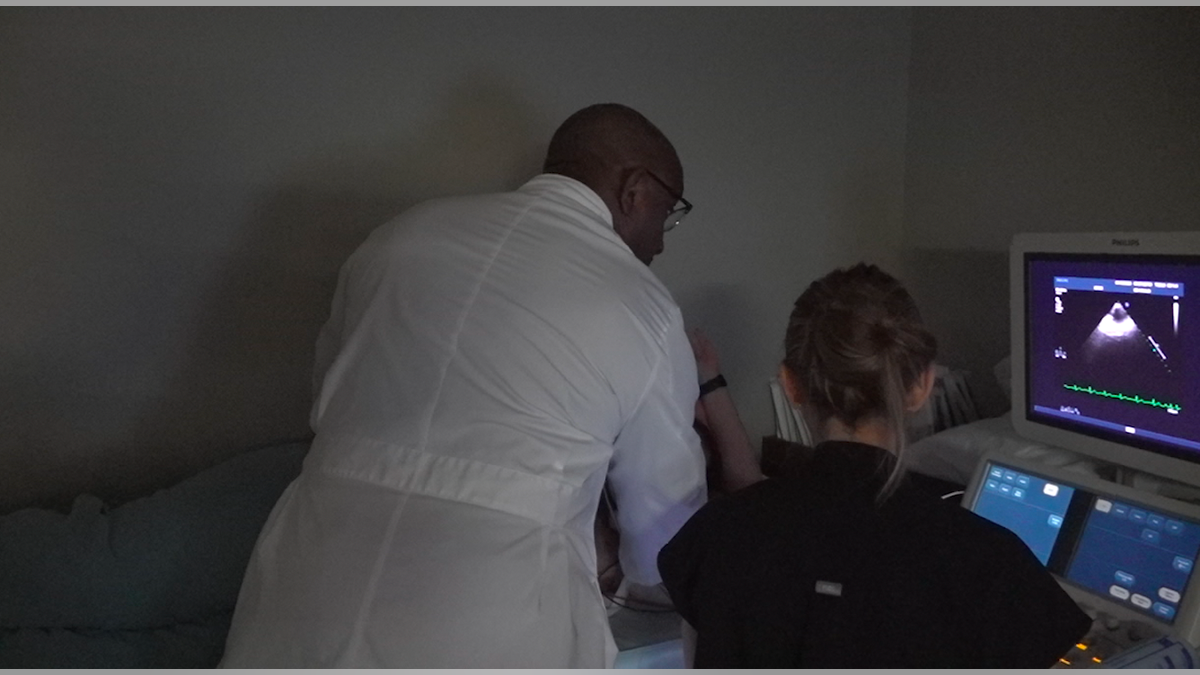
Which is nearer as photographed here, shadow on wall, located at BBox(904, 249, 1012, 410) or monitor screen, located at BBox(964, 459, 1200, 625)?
monitor screen, located at BBox(964, 459, 1200, 625)

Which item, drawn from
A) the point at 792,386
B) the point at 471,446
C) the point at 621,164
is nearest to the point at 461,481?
the point at 471,446

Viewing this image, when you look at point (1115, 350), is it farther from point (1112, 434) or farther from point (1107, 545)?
point (1107, 545)

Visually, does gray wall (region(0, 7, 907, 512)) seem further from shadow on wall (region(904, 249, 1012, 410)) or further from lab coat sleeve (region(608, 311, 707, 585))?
lab coat sleeve (region(608, 311, 707, 585))

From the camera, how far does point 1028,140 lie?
5.78ft

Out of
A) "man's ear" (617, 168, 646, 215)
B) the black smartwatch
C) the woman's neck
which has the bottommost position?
the black smartwatch

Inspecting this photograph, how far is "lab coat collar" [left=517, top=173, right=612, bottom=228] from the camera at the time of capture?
1171 mm

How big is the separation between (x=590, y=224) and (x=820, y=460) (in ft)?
1.44

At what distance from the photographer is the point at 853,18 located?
6.88ft

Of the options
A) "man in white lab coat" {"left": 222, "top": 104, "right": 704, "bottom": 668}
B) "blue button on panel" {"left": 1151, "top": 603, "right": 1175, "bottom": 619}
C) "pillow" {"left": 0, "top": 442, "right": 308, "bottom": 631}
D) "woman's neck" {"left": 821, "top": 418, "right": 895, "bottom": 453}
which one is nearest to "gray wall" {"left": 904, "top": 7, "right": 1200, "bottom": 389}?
"blue button on panel" {"left": 1151, "top": 603, "right": 1175, "bottom": 619}

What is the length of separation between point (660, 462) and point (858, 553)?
33cm

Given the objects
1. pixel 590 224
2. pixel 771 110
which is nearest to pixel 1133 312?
pixel 590 224

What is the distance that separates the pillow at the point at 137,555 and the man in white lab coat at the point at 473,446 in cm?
35

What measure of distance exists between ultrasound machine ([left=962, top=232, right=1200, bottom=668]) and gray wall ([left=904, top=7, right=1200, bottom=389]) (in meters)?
0.44

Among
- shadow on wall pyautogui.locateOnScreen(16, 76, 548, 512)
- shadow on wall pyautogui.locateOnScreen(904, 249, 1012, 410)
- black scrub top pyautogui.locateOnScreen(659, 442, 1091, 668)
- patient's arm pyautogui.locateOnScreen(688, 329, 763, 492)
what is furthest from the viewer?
shadow on wall pyautogui.locateOnScreen(904, 249, 1012, 410)
